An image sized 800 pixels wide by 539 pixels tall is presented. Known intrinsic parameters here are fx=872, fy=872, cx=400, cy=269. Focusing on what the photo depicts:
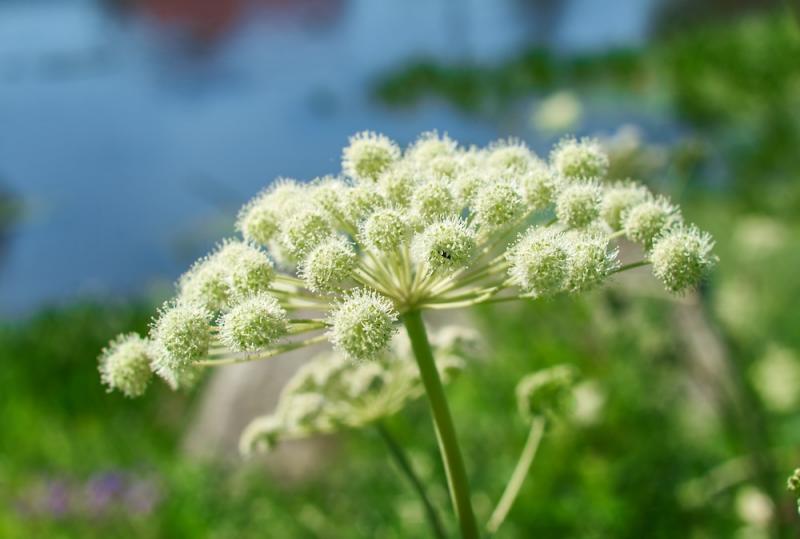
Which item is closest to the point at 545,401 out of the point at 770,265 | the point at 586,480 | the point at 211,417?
the point at 586,480

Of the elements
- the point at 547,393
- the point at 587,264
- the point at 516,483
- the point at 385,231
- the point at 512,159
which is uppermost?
the point at 512,159

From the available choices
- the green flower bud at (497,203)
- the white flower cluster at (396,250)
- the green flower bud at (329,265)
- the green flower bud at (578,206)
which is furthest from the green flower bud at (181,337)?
the green flower bud at (578,206)

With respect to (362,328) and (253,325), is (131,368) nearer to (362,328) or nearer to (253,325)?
(253,325)

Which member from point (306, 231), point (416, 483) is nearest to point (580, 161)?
point (306, 231)

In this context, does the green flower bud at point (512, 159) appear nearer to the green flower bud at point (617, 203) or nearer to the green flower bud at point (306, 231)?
the green flower bud at point (617, 203)

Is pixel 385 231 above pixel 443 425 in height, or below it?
above

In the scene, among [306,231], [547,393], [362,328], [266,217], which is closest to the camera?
[362,328]

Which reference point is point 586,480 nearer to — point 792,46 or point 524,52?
point 792,46
